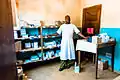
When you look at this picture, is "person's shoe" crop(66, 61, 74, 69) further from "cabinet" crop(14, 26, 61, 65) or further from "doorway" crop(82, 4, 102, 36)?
"doorway" crop(82, 4, 102, 36)

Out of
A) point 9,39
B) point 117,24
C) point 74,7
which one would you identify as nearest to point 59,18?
point 74,7

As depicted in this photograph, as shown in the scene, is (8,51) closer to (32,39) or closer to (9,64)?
(9,64)

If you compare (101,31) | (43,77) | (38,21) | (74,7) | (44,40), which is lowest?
(43,77)

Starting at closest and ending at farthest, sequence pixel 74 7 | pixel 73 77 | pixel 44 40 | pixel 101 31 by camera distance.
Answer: pixel 73 77 < pixel 101 31 < pixel 44 40 < pixel 74 7

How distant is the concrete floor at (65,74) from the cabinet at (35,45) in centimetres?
31

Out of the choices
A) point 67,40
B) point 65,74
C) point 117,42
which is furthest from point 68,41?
point 117,42

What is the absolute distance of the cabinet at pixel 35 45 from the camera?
140 inches

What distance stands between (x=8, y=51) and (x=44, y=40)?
9.50 feet

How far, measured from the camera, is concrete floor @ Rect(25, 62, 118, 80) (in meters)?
3.14

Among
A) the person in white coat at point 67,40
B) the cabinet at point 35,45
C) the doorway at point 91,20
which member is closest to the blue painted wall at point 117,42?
the doorway at point 91,20

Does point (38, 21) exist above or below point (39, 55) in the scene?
above

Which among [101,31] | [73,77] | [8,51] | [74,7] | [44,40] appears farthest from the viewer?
[74,7]

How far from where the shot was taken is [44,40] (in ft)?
13.4

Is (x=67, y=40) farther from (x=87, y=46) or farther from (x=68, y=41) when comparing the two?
(x=87, y=46)
